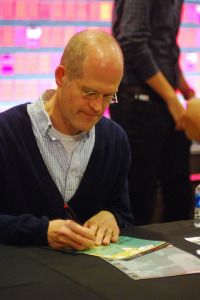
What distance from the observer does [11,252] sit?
1354mm

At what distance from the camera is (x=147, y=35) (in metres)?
2.43

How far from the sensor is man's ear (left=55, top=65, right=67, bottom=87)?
1618 mm

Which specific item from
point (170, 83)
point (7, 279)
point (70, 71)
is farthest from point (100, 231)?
point (170, 83)

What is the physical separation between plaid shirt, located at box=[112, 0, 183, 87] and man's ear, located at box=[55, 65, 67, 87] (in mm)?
886

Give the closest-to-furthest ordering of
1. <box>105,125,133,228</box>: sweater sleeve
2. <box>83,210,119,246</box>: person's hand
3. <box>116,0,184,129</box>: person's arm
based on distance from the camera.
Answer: <box>83,210,119,246</box>: person's hand < <box>105,125,133,228</box>: sweater sleeve < <box>116,0,184,129</box>: person's arm

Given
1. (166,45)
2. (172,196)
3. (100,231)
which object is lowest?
(172,196)

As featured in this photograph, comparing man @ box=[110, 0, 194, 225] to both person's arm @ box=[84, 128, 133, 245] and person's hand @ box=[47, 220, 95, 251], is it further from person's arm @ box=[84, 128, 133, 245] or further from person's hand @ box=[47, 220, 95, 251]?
person's hand @ box=[47, 220, 95, 251]

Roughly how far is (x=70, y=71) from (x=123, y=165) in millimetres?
413

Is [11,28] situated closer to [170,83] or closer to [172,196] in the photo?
[170,83]

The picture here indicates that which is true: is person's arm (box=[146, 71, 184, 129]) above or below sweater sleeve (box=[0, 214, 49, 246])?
above

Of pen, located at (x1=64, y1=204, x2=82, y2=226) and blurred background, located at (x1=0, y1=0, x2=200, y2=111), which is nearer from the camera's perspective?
pen, located at (x1=64, y1=204, x2=82, y2=226)

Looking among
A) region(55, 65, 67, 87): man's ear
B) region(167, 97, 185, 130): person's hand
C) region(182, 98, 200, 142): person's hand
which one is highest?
Result: region(55, 65, 67, 87): man's ear

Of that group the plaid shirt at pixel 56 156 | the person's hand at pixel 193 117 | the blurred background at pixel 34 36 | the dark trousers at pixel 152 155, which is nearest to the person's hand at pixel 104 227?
the plaid shirt at pixel 56 156

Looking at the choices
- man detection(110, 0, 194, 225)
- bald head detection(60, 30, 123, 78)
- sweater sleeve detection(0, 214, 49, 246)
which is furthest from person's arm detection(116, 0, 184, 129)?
sweater sleeve detection(0, 214, 49, 246)
